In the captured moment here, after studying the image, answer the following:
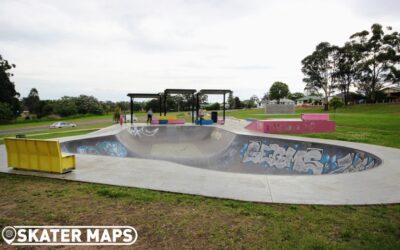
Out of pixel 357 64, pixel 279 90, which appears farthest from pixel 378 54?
pixel 279 90

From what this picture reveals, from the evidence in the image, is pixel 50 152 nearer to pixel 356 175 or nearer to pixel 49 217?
pixel 49 217

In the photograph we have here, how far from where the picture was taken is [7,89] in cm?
5269

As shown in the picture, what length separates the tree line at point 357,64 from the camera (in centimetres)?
5191

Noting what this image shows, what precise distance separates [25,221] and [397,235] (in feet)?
21.4

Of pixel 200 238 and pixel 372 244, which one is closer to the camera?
pixel 372 244

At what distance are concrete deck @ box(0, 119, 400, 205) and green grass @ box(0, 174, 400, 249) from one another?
42 centimetres

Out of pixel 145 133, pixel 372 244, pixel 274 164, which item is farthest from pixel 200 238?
pixel 145 133

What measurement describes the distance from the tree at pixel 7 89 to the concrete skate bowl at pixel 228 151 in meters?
47.8

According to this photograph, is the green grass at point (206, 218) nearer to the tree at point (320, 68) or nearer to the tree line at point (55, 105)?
the tree line at point (55, 105)

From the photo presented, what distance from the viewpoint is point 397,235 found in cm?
399
